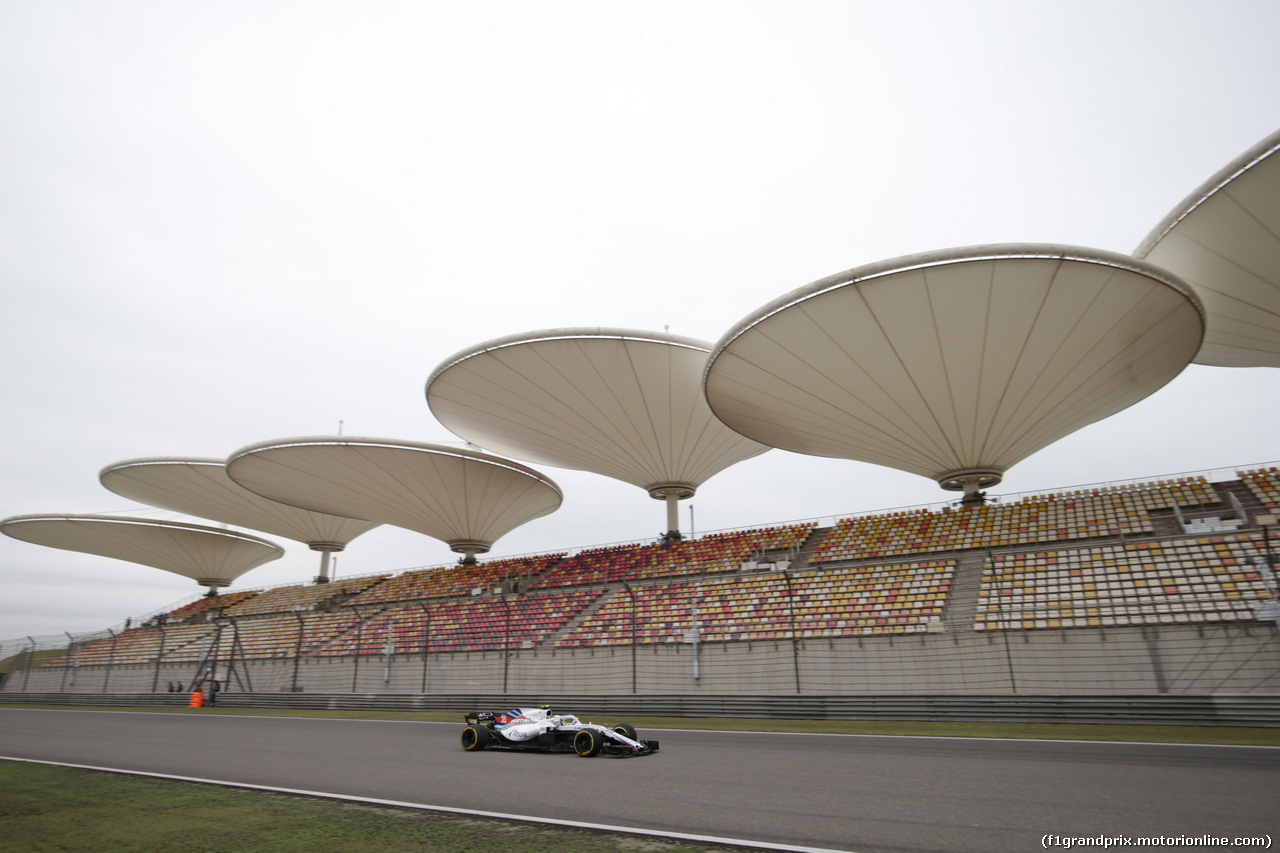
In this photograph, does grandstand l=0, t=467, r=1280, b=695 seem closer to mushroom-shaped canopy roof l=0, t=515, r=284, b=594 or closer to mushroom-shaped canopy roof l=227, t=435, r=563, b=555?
mushroom-shaped canopy roof l=227, t=435, r=563, b=555

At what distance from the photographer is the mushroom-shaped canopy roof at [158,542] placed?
41.5m

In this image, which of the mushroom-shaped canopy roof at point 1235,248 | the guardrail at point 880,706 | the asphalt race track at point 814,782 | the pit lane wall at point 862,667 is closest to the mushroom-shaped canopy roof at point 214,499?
the pit lane wall at point 862,667

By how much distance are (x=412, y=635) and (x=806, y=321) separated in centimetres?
1858

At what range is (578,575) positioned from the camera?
98.0ft

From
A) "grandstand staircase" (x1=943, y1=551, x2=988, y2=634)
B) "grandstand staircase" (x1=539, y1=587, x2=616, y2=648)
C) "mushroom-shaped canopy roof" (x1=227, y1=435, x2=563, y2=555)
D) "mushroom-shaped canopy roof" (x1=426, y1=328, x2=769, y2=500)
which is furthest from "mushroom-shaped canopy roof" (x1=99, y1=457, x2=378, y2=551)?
"grandstand staircase" (x1=943, y1=551, x2=988, y2=634)

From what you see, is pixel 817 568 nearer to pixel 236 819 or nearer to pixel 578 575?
pixel 578 575

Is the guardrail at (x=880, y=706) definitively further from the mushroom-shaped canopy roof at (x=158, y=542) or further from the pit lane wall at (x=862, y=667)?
the mushroom-shaped canopy roof at (x=158, y=542)

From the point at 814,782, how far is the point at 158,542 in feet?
167

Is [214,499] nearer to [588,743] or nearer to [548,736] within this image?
[548,736]

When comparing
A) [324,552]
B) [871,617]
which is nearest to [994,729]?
[871,617]

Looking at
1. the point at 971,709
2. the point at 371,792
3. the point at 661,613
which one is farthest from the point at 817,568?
the point at 371,792

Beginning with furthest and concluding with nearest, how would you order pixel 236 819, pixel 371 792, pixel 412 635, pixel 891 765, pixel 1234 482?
pixel 412 635 < pixel 1234 482 < pixel 891 765 < pixel 371 792 < pixel 236 819

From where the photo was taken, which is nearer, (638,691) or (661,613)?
(638,691)

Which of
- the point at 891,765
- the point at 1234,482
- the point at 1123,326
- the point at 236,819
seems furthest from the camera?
the point at 1234,482
